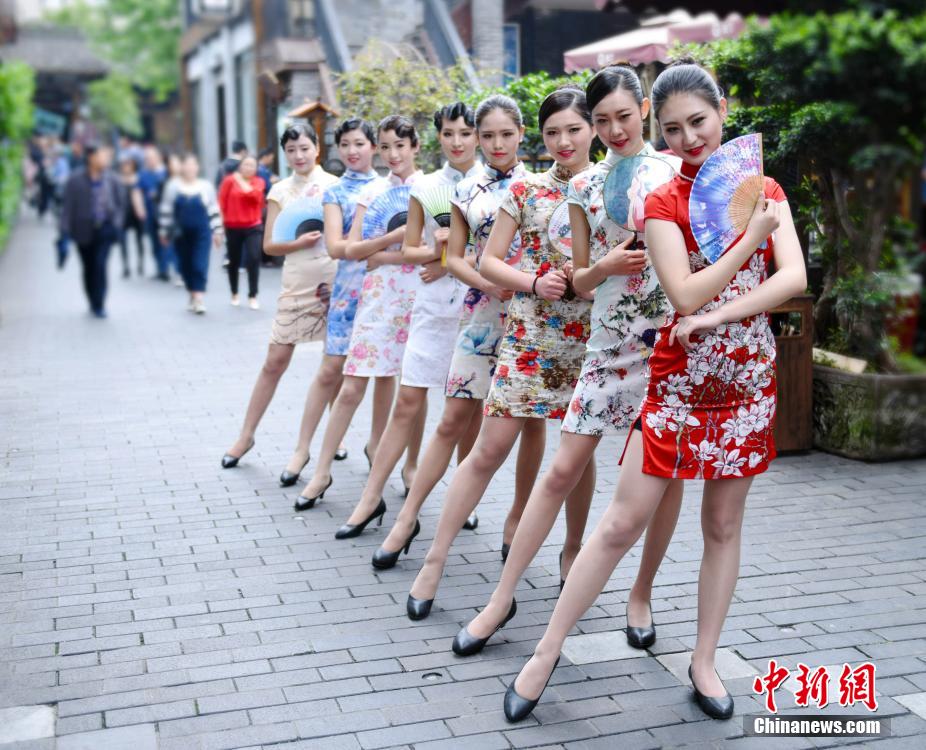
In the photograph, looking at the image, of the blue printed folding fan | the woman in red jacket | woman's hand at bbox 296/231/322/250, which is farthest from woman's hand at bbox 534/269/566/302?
the woman in red jacket

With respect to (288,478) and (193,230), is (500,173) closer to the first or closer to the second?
(288,478)

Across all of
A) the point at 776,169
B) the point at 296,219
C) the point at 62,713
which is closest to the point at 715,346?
the point at 776,169

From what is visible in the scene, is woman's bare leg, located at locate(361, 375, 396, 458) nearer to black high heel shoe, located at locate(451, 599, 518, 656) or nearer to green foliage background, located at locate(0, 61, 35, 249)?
black high heel shoe, located at locate(451, 599, 518, 656)

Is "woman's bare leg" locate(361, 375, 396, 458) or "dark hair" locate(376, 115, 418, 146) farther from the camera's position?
"woman's bare leg" locate(361, 375, 396, 458)

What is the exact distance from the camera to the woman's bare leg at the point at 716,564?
3.35 m

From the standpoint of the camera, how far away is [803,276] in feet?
10.2

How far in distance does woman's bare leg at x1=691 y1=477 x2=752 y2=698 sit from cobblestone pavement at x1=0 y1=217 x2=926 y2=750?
0.47 feet

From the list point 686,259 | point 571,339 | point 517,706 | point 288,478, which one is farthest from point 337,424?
point 686,259

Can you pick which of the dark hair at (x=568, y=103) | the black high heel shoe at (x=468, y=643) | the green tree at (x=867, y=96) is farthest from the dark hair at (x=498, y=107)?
the green tree at (x=867, y=96)

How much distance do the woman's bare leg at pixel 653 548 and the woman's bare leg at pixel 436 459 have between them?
950 mm

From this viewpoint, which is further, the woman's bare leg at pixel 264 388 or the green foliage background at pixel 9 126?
the green foliage background at pixel 9 126

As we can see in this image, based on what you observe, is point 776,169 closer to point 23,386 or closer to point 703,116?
point 703,116

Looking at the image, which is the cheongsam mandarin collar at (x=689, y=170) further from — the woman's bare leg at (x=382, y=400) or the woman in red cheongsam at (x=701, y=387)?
the woman's bare leg at (x=382, y=400)

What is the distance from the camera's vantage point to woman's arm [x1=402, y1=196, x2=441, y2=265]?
4926 millimetres
